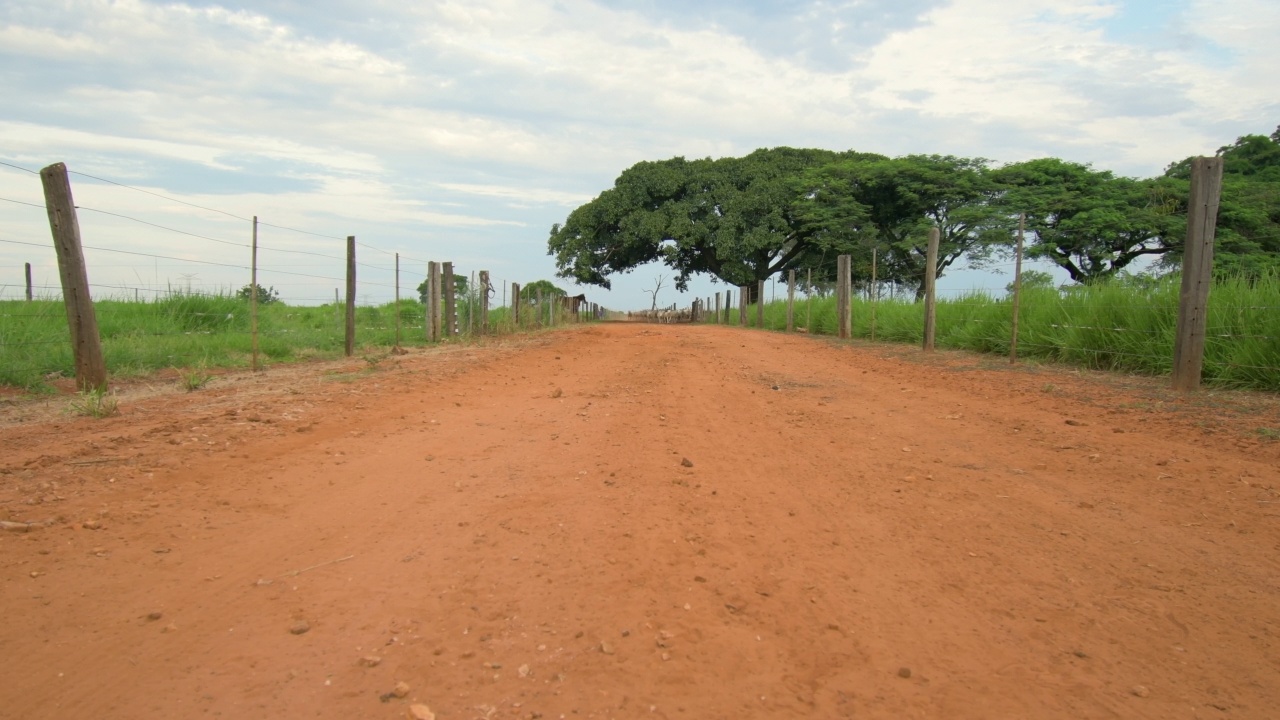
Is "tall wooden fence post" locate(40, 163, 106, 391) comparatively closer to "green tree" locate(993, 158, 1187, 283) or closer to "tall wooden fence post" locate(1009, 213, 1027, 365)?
"tall wooden fence post" locate(1009, 213, 1027, 365)

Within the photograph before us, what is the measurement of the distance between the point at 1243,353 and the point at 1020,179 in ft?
75.8

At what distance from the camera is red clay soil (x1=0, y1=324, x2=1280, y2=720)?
2465 millimetres

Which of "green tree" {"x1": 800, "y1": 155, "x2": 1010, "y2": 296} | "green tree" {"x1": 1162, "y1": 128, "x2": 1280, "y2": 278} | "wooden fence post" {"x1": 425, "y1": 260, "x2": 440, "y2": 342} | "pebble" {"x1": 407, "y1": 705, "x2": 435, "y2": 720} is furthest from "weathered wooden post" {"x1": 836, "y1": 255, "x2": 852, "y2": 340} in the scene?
"pebble" {"x1": 407, "y1": 705, "x2": 435, "y2": 720}

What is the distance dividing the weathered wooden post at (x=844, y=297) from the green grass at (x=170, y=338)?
8594mm

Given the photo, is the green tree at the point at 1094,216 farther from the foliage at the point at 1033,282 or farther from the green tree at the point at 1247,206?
the foliage at the point at 1033,282

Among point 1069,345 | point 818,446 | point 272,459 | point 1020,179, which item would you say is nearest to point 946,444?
point 818,446

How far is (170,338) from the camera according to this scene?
33.7 feet

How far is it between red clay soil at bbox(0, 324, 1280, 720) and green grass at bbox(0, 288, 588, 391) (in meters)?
2.27

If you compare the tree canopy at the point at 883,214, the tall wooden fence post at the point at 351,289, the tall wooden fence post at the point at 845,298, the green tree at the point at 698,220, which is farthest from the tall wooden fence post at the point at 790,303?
the tall wooden fence post at the point at 351,289

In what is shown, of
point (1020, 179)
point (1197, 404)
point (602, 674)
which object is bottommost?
point (602, 674)

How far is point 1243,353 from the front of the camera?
23.5 feet

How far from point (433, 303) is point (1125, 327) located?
11.1 m

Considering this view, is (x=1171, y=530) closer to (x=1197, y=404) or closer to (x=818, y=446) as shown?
(x=818, y=446)

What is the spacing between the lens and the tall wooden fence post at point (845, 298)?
18.5 metres
